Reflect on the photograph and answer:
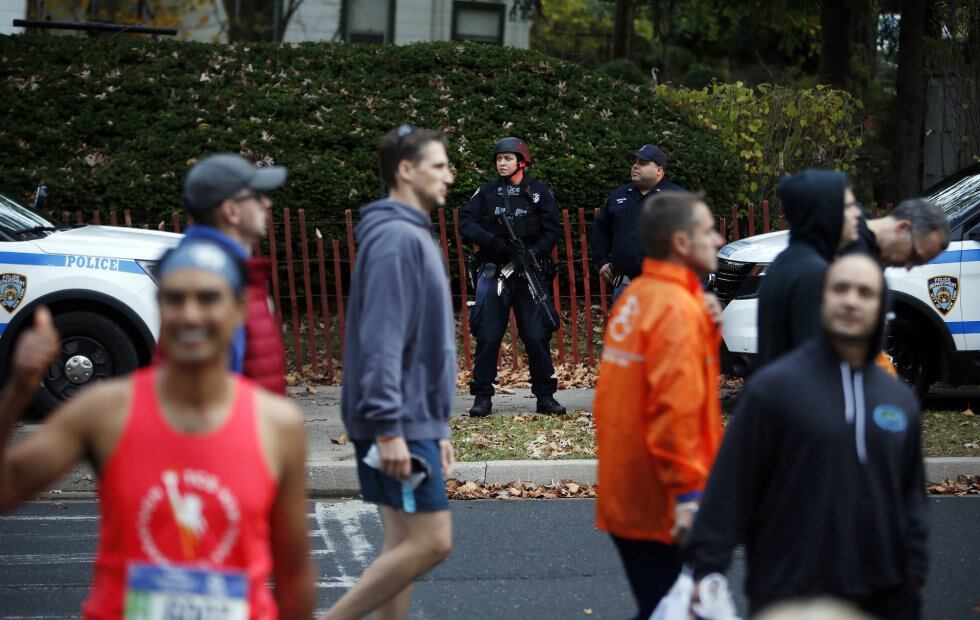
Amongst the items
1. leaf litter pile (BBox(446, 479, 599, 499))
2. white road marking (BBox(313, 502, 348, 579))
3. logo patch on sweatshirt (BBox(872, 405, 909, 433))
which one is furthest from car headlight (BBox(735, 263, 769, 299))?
logo patch on sweatshirt (BBox(872, 405, 909, 433))

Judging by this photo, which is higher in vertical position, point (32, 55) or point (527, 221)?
point (32, 55)

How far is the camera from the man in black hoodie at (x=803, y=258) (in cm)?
429

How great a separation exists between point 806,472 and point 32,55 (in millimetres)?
12980

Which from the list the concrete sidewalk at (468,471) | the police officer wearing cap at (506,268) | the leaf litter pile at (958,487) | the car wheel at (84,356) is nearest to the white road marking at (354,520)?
the concrete sidewalk at (468,471)

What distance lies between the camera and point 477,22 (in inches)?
957

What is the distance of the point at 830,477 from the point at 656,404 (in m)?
0.77

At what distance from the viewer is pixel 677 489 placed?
4.07 m

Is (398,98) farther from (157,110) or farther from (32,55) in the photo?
(32,55)

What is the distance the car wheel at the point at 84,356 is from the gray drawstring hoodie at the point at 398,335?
5.38 meters

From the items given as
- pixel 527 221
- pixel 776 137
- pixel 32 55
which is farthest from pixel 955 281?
pixel 32 55

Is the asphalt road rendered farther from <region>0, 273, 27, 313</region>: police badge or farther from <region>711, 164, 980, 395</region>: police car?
<region>711, 164, 980, 395</region>: police car

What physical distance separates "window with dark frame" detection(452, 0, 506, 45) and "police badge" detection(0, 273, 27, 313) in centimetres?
1565

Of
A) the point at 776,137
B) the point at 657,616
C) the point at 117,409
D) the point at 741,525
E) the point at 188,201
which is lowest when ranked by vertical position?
the point at 657,616

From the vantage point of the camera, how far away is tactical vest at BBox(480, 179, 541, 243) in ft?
33.7
